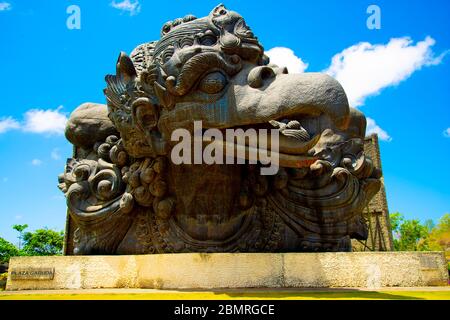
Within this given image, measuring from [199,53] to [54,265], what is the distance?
292 centimetres

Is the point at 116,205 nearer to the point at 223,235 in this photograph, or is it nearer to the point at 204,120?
the point at 223,235

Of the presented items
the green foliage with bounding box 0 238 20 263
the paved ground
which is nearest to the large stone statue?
the paved ground

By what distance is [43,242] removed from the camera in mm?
33125

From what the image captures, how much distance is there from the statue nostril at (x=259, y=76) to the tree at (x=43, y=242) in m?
33.0

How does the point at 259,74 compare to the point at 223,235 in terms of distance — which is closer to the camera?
the point at 259,74

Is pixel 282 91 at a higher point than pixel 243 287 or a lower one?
higher

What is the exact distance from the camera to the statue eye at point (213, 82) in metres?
3.91

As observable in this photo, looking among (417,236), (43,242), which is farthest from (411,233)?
(43,242)

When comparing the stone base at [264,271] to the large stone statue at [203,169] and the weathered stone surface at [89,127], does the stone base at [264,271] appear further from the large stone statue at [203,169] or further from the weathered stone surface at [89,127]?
the weathered stone surface at [89,127]

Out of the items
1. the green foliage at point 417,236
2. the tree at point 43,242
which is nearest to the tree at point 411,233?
the green foliage at point 417,236

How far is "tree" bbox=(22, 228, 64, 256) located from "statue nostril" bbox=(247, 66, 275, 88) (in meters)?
33.0

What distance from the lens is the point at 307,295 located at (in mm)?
3418

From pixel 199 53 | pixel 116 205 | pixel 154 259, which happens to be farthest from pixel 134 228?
Result: pixel 199 53

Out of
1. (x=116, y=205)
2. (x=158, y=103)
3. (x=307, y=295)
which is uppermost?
(x=158, y=103)
